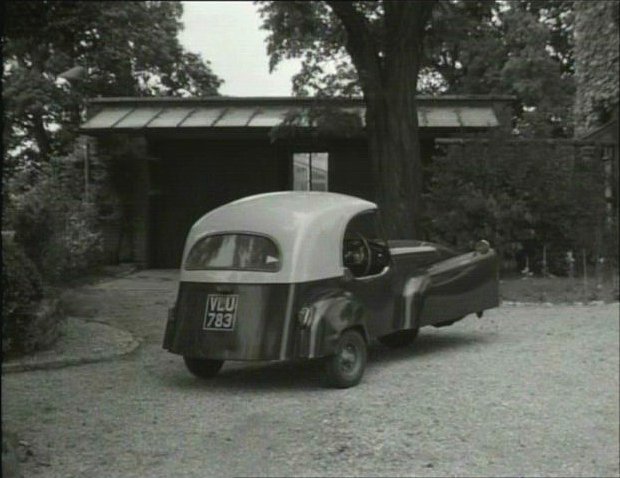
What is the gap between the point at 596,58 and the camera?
1257 millimetres

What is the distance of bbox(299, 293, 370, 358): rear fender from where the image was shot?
294 cm

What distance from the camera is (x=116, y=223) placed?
1498 millimetres

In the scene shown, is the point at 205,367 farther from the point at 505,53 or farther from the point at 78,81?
the point at 505,53

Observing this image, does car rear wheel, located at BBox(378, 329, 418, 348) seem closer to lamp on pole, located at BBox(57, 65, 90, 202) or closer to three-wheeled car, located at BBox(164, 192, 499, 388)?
three-wheeled car, located at BBox(164, 192, 499, 388)

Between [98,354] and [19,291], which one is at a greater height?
[98,354]

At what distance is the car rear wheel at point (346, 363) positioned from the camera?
390 cm

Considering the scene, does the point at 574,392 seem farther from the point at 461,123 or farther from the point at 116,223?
the point at 116,223

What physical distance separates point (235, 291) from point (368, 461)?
2.33 m

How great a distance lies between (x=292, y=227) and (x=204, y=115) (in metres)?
0.30

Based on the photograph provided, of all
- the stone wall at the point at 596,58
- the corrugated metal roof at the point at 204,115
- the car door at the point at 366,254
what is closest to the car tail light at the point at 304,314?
the car door at the point at 366,254

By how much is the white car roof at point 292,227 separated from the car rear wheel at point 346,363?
5.60 ft

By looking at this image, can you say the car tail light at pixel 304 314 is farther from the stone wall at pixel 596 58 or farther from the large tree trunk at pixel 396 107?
the stone wall at pixel 596 58

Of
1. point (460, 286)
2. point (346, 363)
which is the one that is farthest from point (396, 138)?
point (346, 363)

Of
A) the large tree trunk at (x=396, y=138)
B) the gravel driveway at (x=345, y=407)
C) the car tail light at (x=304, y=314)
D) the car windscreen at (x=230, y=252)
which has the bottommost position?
the gravel driveway at (x=345, y=407)
